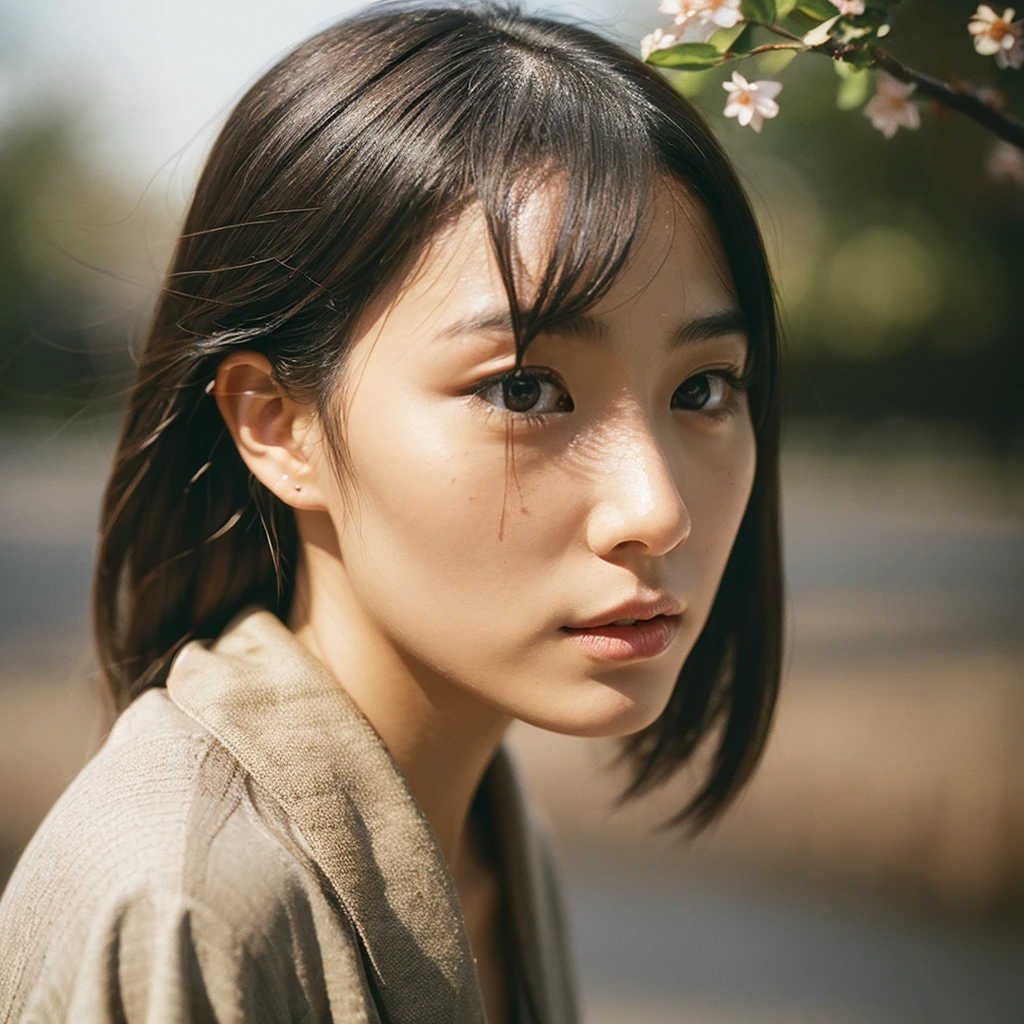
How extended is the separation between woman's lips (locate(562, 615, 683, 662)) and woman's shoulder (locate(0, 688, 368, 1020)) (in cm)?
44

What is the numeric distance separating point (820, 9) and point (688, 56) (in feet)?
0.58

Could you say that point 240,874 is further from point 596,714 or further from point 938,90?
point 938,90

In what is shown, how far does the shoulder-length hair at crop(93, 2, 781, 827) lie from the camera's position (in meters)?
1.63

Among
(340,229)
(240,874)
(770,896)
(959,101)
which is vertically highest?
(959,101)

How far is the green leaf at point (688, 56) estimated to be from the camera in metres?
1.69

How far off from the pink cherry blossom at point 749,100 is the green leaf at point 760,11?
0.08 metres

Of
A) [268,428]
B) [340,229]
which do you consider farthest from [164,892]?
[340,229]

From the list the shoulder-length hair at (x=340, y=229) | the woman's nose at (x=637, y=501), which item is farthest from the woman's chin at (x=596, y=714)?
the shoulder-length hair at (x=340, y=229)

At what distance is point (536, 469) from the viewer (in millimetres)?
1612

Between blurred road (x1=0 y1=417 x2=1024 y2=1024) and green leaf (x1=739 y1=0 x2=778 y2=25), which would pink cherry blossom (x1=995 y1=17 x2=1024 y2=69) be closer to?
green leaf (x1=739 y1=0 x2=778 y2=25)

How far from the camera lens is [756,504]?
217 centimetres

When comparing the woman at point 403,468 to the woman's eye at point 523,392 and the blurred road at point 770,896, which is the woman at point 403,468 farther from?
the blurred road at point 770,896

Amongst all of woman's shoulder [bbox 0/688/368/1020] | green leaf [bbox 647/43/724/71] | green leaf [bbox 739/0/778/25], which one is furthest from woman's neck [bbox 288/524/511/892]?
green leaf [bbox 739/0/778/25]

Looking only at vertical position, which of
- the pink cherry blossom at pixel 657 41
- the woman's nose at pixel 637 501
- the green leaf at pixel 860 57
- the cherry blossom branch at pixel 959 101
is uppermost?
the pink cherry blossom at pixel 657 41
